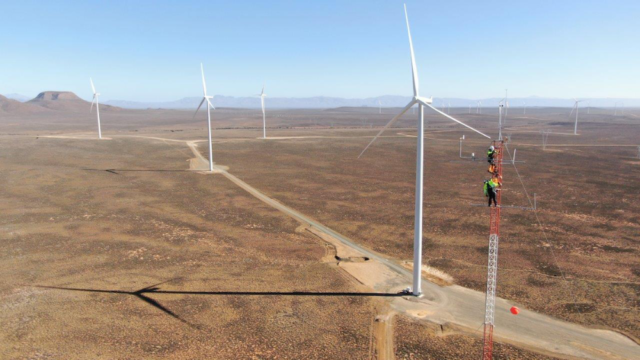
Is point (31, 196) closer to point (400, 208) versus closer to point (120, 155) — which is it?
point (120, 155)

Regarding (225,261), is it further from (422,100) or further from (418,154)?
(422,100)

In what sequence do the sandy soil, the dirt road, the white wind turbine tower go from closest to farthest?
1. the dirt road
2. the sandy soil
3. the white wind turbine tower

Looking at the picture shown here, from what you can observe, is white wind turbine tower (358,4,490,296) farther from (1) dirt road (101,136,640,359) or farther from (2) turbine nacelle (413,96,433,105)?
(1) dirt road (101,136,640,359)

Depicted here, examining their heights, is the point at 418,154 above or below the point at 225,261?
above

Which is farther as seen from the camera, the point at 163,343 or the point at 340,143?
the point at 340,143

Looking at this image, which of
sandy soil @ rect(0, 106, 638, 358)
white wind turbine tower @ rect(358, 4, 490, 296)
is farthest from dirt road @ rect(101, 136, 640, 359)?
white wind turbine tower @ rect(358, 4, 490, 296)

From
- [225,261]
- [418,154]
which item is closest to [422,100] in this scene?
[418,154]

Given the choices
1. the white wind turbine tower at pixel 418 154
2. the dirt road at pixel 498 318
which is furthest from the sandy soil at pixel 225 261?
the white wind turbine tower at pixel 418 154

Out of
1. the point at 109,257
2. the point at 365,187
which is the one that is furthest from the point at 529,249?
the point at 109,257

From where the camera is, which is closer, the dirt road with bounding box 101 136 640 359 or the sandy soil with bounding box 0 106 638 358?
the dirt road with bounding box 101 136 640 359

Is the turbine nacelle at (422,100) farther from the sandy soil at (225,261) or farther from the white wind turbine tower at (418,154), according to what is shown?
the sandy soil at (225,261)

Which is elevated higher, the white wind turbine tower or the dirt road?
the white wind turbine tower
